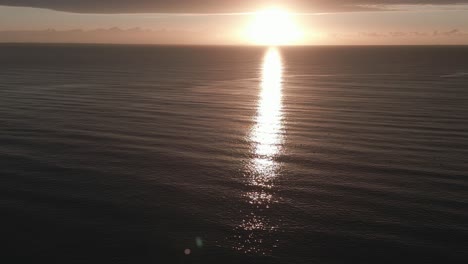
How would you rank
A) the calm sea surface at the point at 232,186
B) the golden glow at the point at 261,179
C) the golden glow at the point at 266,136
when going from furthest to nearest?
the golden glow at the point at 266,136 → the golden glow at the point at 261,179 → the calm sea surface at the point at 232,186

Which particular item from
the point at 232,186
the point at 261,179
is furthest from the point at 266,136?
the point at 232,186

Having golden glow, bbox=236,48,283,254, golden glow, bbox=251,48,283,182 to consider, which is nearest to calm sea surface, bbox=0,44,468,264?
golden glow, bbox=236,48,283,254

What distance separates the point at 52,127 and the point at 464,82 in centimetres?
9390

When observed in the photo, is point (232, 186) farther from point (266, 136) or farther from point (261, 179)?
point (266, 136)

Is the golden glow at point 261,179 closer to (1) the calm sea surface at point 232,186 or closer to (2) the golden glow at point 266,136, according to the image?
(2) the golden glow at point 266,136

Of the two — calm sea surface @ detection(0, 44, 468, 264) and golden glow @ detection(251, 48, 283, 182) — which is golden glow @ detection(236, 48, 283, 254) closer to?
golden glow @ detection(251, 48, 283, 182)

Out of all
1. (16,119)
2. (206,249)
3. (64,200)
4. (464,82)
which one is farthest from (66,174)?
(464,82)

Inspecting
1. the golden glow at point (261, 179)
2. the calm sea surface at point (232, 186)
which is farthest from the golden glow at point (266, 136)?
the calm sea surface at point (232, 186)

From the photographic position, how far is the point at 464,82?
348 ft

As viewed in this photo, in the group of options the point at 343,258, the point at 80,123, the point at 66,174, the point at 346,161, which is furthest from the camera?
the point at 80,123

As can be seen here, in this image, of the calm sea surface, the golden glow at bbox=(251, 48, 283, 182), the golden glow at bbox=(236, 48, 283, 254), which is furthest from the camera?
the golden glow at bbox=(251, 48, 283, 182)

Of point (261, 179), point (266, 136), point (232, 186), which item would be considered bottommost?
point (232, 186)

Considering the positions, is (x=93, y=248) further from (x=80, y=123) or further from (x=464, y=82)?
(x=464, y=82)

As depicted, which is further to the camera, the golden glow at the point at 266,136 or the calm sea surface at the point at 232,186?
the golden glow at the point at 266,136
